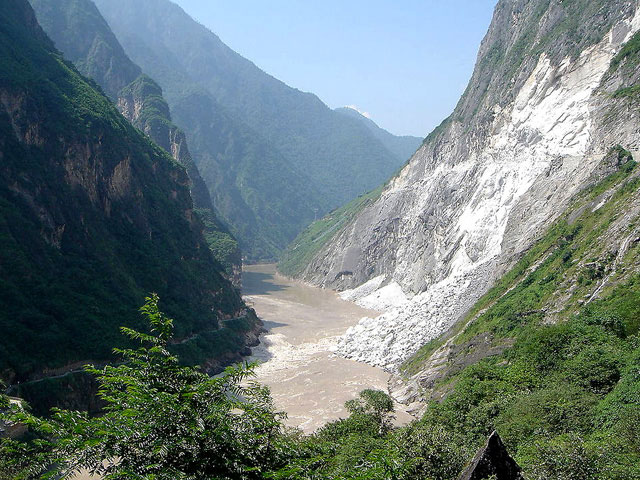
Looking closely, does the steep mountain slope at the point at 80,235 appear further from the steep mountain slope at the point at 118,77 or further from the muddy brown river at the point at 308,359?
the steep mountain slope at the point at 118,77

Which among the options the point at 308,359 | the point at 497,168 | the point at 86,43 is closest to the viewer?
the point at 308,359

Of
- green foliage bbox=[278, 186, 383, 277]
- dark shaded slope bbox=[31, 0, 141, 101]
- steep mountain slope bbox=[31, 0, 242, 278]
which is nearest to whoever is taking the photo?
steep mountain slope bbox=[31, 0, 242, 278]

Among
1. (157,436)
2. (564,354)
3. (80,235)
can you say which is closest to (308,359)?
(80,235)

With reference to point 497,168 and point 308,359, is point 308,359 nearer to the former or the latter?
point 308,359

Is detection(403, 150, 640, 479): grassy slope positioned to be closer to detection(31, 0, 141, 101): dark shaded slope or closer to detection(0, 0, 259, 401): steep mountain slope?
detection(0, 0, 259, 401): steep mountain slope

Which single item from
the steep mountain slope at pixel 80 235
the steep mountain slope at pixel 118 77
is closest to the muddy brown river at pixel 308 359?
the steep mountain slope at pixel 80 235

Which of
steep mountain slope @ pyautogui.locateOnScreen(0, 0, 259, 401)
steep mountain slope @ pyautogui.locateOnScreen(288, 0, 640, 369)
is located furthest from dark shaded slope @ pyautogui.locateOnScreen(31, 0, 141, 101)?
Answer: steep mountain slope @ pyautogui.locateOnScreen(288, 0, 640, 369)
